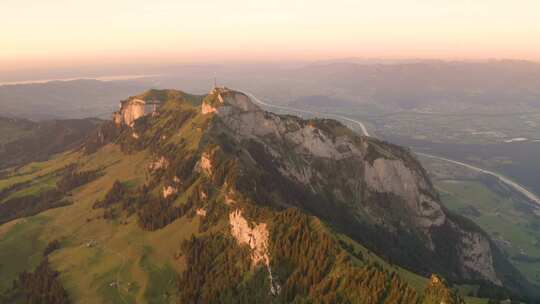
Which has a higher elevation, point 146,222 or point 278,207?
point 278,207

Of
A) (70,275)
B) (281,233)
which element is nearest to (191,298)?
(281,233)

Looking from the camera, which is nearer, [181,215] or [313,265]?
[313,265]

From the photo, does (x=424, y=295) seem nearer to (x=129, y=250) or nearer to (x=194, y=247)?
(x=194, y=247)

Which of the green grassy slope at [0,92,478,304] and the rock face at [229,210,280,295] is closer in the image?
the green grassy slope at [0,92,478,304]

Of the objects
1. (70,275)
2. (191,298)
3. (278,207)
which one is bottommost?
(70,275)

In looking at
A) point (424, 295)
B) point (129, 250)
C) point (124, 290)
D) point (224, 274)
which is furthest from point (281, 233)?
point (129, 250)

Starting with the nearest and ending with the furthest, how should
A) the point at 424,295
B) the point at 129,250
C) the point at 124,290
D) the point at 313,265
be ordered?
the point at 424,295, the point at 313,265, the point at 124,290, the point at 129,250

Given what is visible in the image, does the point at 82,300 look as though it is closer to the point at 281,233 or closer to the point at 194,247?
the point at 194,247

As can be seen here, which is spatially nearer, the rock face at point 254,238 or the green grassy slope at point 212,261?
the green grassy slope at point 212,261

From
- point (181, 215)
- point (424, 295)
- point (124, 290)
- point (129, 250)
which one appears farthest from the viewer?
point (181, 215)
